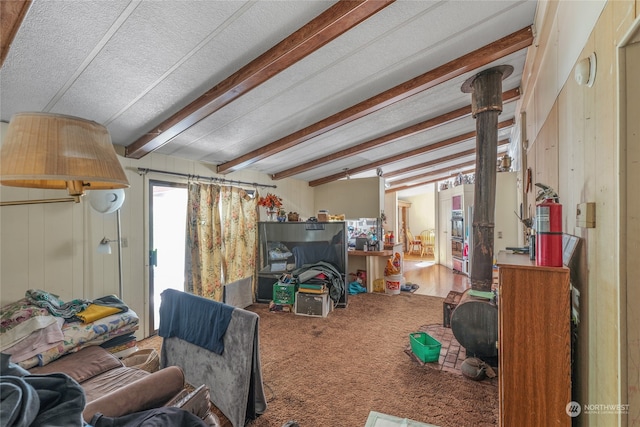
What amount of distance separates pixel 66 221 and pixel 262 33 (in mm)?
2503

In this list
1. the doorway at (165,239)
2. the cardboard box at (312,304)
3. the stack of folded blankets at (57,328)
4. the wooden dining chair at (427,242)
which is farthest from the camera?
the wooden dining chair at (427,242)

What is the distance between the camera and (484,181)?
2867 millimetres

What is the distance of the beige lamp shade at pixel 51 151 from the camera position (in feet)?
2.77

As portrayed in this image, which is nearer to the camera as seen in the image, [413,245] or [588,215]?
[588,215]

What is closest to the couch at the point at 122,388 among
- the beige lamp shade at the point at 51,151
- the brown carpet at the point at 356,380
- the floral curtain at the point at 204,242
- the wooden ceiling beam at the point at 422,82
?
the brown carpet at the point at 356,380

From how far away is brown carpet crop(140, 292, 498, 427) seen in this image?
6.64 ft

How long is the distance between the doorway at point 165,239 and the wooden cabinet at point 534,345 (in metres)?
3.46

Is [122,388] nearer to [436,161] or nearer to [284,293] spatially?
[284,293]

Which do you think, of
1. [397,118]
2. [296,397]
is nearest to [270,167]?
[397,118]

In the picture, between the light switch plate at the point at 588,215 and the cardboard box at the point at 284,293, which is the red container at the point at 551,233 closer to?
the light switch plate at the point at 588,215

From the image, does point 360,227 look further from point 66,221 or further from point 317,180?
point 66,221

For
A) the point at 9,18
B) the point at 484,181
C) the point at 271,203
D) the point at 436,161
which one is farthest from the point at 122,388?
the point at 436,161

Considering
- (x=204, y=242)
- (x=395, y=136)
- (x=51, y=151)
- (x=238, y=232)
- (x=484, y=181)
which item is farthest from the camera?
(x=238, y=232)

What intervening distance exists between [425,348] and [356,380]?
737mm
